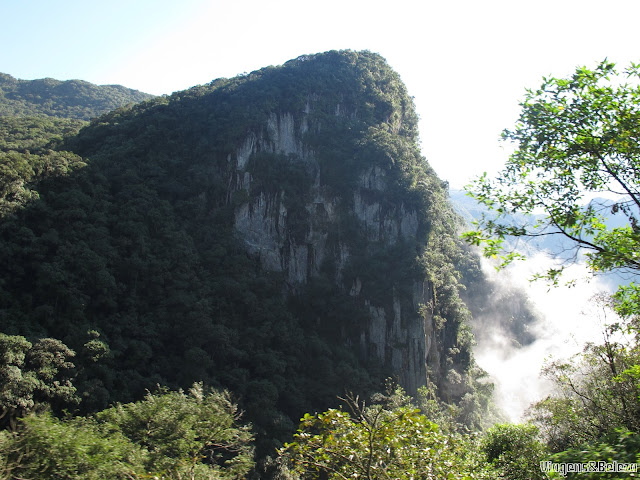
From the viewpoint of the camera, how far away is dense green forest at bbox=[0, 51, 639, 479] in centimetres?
1239

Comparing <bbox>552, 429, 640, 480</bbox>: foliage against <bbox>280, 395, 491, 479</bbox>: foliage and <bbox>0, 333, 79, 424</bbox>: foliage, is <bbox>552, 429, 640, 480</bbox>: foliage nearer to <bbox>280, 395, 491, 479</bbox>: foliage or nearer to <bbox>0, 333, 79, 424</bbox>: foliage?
<bbox>280, 395, 491, 479</bbox>: foliage

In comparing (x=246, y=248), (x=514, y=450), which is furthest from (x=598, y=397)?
(x=246, y=248)

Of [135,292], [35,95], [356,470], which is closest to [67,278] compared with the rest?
[135,292]

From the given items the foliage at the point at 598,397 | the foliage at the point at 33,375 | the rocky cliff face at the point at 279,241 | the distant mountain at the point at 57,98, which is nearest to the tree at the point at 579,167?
the foliage at the point at 598,397

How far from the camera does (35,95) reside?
3095 inches

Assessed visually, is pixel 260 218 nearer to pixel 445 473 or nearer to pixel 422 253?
pixel 422 253

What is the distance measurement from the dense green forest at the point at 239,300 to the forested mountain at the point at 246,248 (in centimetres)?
18

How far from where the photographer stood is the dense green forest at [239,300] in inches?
488

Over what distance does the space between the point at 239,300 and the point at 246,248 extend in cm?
607

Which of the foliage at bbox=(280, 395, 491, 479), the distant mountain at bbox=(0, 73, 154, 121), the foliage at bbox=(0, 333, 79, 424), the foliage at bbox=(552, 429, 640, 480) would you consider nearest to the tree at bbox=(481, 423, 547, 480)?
the foliage at bbox=(280, 395, 491, 479)

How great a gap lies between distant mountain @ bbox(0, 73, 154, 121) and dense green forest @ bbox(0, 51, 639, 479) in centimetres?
2331

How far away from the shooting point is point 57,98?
80.1 metres

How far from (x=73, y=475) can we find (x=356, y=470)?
284 inches

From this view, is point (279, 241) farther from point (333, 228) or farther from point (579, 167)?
point (579, 167)
